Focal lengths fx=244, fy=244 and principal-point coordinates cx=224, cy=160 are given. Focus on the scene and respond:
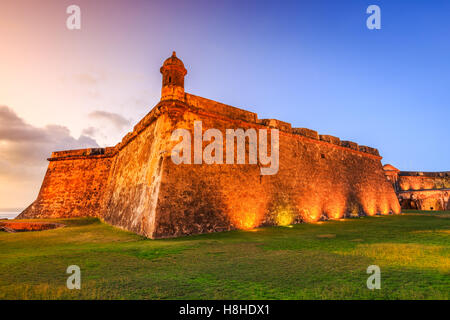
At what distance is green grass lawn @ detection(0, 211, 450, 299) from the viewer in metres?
2.81

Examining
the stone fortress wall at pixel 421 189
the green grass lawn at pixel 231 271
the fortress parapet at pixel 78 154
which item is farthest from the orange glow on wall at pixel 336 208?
the fortress parapet at pixel 78 154

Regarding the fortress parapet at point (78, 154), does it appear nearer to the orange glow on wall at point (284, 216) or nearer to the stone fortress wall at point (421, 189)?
the orange glow on wall at point (284, 216)

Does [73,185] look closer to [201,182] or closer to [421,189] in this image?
[201,182]

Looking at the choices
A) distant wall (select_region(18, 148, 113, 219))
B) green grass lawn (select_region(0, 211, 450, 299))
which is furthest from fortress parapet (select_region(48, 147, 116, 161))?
green grass lawn (select_region(0, 211, 450, 299))

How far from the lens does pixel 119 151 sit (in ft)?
51.3

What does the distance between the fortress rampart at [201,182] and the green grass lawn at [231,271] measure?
258cm

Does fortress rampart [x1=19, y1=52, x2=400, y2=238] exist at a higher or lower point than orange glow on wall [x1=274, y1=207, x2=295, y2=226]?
higher

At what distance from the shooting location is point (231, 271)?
374cm

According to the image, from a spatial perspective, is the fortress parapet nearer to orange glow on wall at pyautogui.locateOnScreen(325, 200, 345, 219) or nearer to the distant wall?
the distant wall

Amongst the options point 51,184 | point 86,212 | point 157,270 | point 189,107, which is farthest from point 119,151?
point 157,270

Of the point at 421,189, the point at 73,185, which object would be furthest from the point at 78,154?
the point at 421,189

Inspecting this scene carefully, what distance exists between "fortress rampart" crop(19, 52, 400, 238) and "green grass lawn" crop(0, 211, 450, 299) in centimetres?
258
